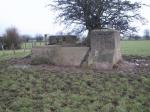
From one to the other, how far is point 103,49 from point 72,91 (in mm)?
3956

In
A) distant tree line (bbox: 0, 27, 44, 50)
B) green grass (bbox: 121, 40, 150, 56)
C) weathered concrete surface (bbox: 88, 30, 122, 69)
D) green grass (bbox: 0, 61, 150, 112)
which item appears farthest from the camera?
distant tree line (bbox: 0, 27, 44, 50)

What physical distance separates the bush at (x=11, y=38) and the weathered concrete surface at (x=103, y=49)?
87.9 feet

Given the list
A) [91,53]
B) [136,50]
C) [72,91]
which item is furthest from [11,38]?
[72,91]

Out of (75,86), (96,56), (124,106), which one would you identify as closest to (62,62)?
(96,56)

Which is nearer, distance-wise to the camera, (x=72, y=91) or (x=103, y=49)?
(x=72, y=91)

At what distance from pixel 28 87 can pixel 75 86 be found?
53.1 inches

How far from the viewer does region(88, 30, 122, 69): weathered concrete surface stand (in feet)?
43.2

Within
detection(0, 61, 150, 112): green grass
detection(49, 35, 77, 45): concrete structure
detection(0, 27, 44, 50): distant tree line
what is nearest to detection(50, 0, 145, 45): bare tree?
detection(49, 35, 77, 45): concrete structure

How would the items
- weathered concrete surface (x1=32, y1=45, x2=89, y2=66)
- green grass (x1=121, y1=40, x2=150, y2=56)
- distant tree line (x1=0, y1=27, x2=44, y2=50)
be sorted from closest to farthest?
1. weathered concrete surface (x1=32, y1=45, x2=89, y2=66)
2. green grass (x1=121, y1=40, x2=150, y2=56)
3. distant tree line (x1=0, y1=27, x2=44, y2=50)

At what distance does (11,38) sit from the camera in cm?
3959

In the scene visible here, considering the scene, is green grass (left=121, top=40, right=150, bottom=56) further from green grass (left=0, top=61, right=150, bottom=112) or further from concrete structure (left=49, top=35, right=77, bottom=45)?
green grass (left=0, top=61, right=150, bottom=112)

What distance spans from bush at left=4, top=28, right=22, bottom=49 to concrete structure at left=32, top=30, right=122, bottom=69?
25.4 m

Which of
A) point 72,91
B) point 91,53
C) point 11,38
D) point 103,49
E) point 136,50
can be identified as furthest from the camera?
point 11,38

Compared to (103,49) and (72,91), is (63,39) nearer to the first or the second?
(103,49)
